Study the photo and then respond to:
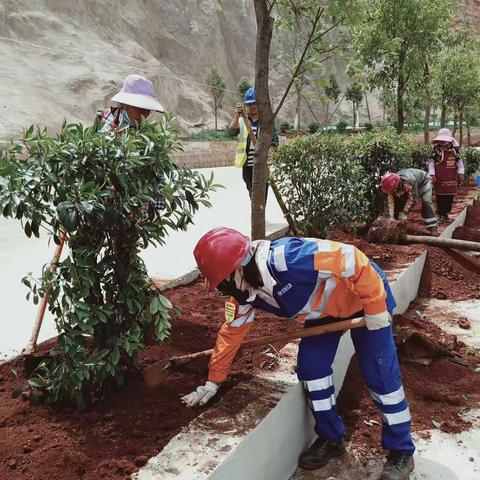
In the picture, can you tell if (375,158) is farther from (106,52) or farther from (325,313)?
(106,52)

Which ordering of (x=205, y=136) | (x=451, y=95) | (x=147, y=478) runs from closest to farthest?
(x=147, y=478) < (x=451, y=95) < (x=205, y=136)

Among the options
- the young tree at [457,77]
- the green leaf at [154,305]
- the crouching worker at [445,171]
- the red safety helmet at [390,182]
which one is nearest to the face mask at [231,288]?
the green leaf at [154,305]

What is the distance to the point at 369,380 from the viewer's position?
2604mm

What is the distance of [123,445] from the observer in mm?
2238

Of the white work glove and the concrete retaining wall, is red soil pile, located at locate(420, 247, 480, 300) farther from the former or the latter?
the concrete retaining wall

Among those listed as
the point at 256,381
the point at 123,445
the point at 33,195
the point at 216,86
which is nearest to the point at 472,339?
the point at 256,381

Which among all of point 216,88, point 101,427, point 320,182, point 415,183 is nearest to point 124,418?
point 101,427

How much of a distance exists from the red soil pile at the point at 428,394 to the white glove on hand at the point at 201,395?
2.83 ft

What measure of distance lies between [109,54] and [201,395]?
112 feet

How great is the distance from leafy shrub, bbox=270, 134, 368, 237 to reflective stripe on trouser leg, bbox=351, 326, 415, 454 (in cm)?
325

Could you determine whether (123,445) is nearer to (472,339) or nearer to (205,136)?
(472,339)

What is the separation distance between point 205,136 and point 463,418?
2577 cm

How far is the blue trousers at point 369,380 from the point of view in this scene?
2.54 meters

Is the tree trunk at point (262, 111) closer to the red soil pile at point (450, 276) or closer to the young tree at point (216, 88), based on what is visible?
the red soil pile at point (450, 276)
